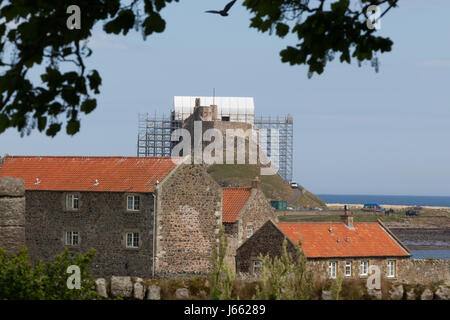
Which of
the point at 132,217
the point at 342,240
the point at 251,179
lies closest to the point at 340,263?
the point at 342,240

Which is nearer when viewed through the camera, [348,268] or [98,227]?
[98,227]

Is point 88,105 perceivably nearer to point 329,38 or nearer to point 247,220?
point 329,38

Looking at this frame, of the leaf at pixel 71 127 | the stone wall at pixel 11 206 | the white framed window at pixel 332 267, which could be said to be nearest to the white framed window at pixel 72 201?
the white framed window at pixel 332 267

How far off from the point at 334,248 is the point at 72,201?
14.5m

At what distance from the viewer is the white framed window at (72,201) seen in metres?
43.2

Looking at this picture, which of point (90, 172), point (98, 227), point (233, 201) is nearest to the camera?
point (98, 227)

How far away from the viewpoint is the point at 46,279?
16.6m

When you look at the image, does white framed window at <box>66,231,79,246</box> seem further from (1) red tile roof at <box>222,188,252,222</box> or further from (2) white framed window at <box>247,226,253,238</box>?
(2) white framed window at <box>247,226,253,238</box>

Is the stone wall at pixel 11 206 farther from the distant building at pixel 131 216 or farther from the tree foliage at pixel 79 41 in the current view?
the distant building at pixel 131 216

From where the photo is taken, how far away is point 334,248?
43.7m

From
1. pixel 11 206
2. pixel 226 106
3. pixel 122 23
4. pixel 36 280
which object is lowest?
pixel 36 280
